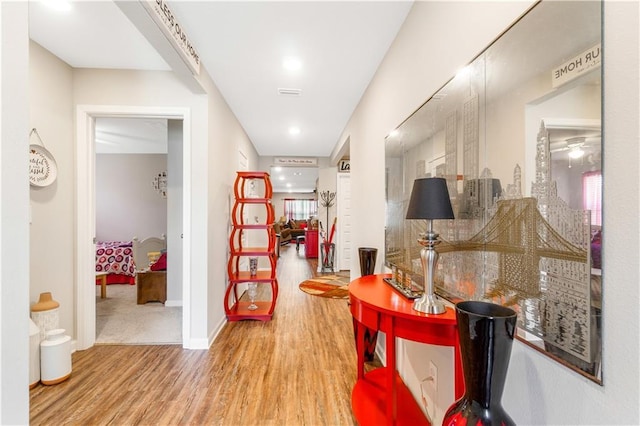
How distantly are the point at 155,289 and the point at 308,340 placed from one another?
2.46 metres

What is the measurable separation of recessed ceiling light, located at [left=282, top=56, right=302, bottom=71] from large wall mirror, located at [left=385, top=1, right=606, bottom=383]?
61.9 inches

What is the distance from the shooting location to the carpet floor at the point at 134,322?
278 cm

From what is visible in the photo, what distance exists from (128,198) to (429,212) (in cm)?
662

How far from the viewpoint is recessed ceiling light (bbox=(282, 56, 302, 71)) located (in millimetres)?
2416

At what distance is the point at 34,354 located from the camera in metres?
2.03

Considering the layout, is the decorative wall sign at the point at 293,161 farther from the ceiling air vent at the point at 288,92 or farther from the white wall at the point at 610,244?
the white wall at the point at 610,244

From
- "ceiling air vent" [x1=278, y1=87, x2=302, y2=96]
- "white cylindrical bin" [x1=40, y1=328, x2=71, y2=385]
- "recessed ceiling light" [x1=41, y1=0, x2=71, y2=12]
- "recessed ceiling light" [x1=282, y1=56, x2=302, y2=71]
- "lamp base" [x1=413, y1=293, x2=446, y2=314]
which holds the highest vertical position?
"recessed ceiling light" [x1=41, y1=0, x2=71, y2=12]

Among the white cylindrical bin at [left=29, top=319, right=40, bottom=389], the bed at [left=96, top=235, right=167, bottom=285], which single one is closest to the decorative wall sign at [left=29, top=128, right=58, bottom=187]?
the white cylindrical bin at [left=29, top=319, right=40, bottom=389]

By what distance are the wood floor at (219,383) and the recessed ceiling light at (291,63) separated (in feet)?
8.41

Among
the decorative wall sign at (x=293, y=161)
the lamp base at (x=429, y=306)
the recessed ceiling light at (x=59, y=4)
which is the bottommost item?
the lamp base at (x=429, y=306)

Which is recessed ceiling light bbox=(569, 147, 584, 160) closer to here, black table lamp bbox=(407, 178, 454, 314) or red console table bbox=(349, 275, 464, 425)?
black table lamp bbox=(407, 178, 454, 314)

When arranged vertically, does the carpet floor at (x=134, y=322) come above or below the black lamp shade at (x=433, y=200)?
below

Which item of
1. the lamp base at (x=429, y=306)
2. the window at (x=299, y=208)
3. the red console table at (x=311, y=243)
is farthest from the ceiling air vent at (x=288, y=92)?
the window at (x=299, y=208)

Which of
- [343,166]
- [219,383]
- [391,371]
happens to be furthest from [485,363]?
[343,166]
